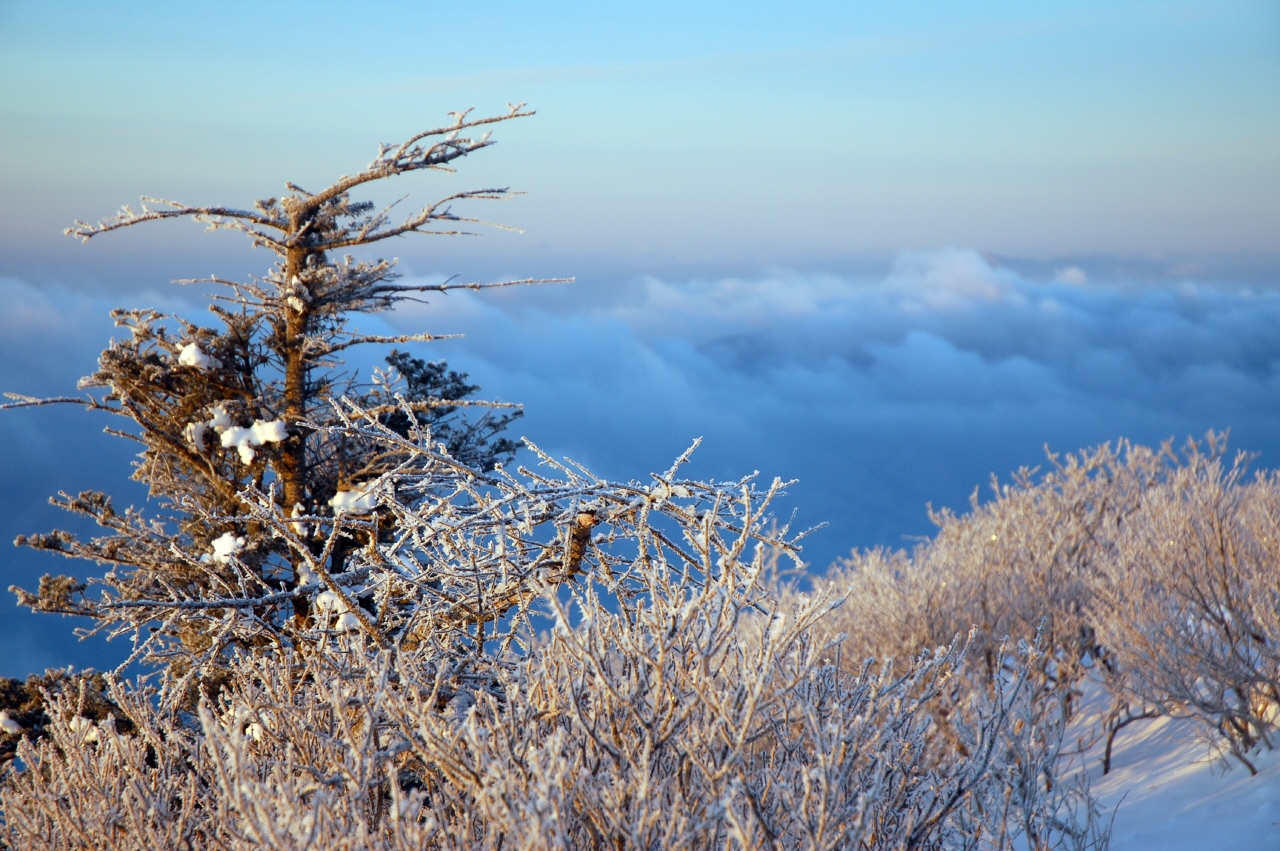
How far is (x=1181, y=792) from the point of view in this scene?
1366 cm

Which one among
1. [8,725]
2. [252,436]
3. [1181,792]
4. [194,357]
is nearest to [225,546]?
[252,436]

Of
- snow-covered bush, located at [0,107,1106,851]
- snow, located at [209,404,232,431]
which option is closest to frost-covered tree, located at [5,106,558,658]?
snow, located at [209,404,232,431]

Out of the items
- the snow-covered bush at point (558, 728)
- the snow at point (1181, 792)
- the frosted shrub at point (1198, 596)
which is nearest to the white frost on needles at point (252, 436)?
the snow-covered bush at point (558, 728)

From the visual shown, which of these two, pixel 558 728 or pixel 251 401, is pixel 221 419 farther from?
pixel 558 728

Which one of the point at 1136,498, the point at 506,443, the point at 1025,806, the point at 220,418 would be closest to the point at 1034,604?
the point at 1136,498

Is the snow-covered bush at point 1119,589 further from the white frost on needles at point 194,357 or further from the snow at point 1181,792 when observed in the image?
the white frost on needles at point 194,357

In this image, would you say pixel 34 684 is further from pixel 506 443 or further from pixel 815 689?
pixel 815 689

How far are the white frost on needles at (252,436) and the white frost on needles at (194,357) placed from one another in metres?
0.84

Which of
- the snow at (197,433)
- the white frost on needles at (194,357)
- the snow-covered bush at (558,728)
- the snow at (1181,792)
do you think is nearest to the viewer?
the snow-covered bush at (558,728)

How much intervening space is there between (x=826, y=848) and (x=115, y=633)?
17.5 ft

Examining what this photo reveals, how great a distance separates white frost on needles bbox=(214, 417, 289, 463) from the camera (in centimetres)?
1086

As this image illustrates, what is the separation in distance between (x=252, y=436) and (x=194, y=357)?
1.15 m

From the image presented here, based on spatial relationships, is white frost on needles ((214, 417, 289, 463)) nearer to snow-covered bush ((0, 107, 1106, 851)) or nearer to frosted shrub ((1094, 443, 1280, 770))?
snow-covered bush ((0, 107, 1106, 851))

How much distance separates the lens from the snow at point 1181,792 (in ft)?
38.0
